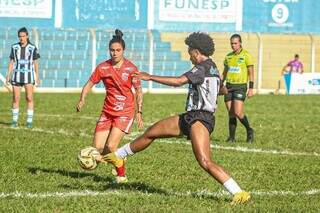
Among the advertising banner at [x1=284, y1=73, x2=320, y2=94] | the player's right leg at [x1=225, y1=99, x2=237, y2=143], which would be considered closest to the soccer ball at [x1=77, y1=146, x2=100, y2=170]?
the player's right leg at [x1=225, y1=99, x2=237, y2=143]

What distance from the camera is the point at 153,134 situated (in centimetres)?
959

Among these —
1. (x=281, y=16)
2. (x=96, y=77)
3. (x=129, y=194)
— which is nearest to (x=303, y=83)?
(x=281, y=16)

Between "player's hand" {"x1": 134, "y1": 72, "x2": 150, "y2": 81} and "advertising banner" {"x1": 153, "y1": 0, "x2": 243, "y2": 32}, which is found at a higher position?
"advertising banner" {"x1": 153, "y1": 0, "x2": 243, "y2": 32}

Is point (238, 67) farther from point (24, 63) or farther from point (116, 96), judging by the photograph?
point (116, 96)

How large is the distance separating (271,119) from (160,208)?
14.6 metres

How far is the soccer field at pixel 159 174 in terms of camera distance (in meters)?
8.85

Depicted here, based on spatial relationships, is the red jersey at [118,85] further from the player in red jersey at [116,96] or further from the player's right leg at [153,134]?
the player's right leg at [153,134]

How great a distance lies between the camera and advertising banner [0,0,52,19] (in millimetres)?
43875

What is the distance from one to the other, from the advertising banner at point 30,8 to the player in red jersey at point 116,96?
3347 cm

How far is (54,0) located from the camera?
146ft

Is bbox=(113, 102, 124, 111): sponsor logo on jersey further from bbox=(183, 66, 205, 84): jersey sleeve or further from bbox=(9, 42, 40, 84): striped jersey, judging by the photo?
A: bbox=(9, 42, 40, 84): striped jersey

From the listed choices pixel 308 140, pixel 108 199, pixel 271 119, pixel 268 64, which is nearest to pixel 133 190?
pixel 108 199

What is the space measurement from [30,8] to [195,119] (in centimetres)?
3620

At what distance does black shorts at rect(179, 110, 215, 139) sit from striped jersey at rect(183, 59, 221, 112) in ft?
0.16
